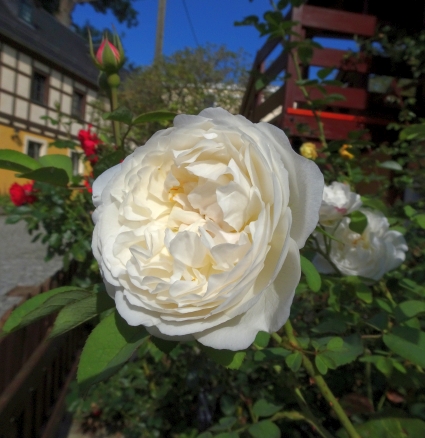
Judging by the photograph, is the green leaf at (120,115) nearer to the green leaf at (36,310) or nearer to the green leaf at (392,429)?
the green leaf at (36,310)

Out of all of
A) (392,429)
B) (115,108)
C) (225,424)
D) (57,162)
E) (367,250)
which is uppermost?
(115,108)

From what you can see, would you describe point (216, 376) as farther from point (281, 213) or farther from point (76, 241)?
point (281, 213)

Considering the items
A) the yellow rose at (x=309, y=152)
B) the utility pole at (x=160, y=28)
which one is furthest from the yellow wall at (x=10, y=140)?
the yellow rose at (x=309, y=152)

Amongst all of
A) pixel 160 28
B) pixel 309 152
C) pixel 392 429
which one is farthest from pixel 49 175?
pixel 160 28

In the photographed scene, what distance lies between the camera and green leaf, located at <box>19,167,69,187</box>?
2.08 ft

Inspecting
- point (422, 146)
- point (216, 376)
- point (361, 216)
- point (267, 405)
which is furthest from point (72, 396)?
point (422, 146)

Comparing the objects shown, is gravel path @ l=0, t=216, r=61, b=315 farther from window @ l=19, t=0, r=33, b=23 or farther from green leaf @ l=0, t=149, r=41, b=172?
window @ l=19, t=0, r=33, b=23

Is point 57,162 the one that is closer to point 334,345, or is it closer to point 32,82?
point 334,345

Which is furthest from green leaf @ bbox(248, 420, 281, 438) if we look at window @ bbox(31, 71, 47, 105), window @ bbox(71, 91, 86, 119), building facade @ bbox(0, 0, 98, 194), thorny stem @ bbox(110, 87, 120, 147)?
window @ bbox(71, 91, 86, 119)

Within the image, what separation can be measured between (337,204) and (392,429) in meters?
0.49

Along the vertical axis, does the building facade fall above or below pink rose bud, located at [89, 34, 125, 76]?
above

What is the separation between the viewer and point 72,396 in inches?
83.6

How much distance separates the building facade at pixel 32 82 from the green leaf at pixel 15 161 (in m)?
11.4

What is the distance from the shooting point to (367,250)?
938 mm
